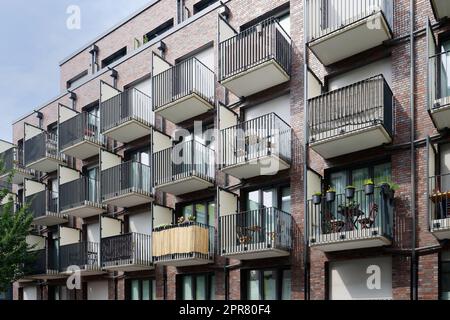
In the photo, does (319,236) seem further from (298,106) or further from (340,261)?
(298,106)

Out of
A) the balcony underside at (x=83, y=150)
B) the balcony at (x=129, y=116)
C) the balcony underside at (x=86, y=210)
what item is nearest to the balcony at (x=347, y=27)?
the balcony at (x=129, y=116)

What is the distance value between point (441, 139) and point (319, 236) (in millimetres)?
3765

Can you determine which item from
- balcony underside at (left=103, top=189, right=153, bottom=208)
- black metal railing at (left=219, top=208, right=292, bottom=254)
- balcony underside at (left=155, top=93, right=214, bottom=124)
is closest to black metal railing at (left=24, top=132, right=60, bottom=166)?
balcony underside at (left=103, top=189, right=153, bottom=208)

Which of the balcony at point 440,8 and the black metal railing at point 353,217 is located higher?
the balcony at point 440,8

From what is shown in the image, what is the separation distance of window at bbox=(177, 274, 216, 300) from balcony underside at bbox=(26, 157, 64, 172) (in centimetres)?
971

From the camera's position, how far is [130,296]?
20.5m

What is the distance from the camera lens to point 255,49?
16266mm

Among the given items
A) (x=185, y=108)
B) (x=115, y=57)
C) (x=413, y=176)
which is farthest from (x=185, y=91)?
(x=115, y=57)

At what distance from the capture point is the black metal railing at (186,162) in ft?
58.0

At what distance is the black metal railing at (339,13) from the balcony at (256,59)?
3.48 ft

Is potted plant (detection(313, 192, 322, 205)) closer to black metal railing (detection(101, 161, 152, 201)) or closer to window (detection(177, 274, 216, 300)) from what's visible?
window (detection(177, 274, 216, 300))

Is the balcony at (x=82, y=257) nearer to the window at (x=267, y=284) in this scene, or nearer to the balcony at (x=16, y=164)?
the balcony at (x=16, y=164)

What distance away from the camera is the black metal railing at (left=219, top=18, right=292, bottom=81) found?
52.2 ft

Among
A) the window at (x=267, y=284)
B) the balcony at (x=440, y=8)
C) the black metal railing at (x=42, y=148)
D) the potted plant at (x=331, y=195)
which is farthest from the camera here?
the black metal railing at (x=42, y=148)
